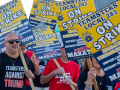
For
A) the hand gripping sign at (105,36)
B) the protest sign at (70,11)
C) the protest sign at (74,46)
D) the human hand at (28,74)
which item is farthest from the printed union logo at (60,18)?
the human hand at (28,74)

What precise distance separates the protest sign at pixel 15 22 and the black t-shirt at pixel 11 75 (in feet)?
1.81

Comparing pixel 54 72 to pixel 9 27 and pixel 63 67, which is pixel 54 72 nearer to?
pixel 63 67

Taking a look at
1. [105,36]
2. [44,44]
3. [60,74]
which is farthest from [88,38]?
[44,44]

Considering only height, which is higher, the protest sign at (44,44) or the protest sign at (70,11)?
the protest sign at (70,11)

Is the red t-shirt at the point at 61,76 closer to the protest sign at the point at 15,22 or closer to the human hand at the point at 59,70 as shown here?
the human hand at the point at 59,70

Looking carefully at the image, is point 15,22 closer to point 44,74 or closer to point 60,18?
point 60,18

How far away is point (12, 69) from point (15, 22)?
1.12 meters

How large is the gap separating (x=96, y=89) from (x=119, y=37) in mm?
912

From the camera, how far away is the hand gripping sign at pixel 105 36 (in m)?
2.76

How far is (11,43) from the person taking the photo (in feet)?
12.1

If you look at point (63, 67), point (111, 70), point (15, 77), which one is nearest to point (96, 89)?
point (111, 70)

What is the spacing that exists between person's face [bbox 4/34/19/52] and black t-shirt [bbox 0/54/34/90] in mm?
171

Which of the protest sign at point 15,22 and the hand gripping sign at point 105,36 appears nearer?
the hand gripping sign at point 105,36

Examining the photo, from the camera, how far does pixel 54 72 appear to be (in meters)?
3.85
